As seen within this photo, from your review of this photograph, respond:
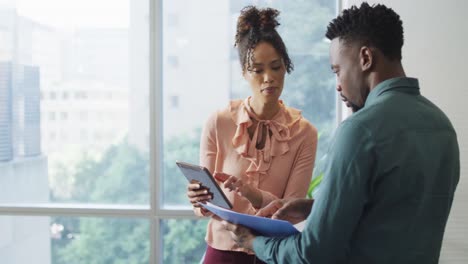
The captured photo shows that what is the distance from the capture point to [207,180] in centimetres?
129

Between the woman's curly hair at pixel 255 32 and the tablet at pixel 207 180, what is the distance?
0.47 metres

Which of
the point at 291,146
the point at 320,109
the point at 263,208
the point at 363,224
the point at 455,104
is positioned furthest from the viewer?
the point at 320,109

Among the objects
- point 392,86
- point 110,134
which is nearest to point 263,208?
point 392,86

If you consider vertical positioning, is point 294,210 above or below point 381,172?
below

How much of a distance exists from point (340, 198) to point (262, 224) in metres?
0.26

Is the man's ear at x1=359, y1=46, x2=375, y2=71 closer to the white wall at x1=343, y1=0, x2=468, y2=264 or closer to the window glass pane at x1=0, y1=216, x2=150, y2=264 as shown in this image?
the white wall at x1=343, y1=0, x2=468, y2=264

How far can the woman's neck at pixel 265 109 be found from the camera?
1.61 meters

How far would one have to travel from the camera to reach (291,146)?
1.56 meters

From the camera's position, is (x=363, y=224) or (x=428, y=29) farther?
(x=428, y=29)

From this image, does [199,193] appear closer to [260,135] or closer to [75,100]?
[260,135]

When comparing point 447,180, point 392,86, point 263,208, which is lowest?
point 263,208

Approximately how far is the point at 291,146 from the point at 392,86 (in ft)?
1.99

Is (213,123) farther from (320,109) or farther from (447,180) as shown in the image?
(320,109)

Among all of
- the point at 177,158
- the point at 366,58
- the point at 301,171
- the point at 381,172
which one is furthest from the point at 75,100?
the point at 381,172
